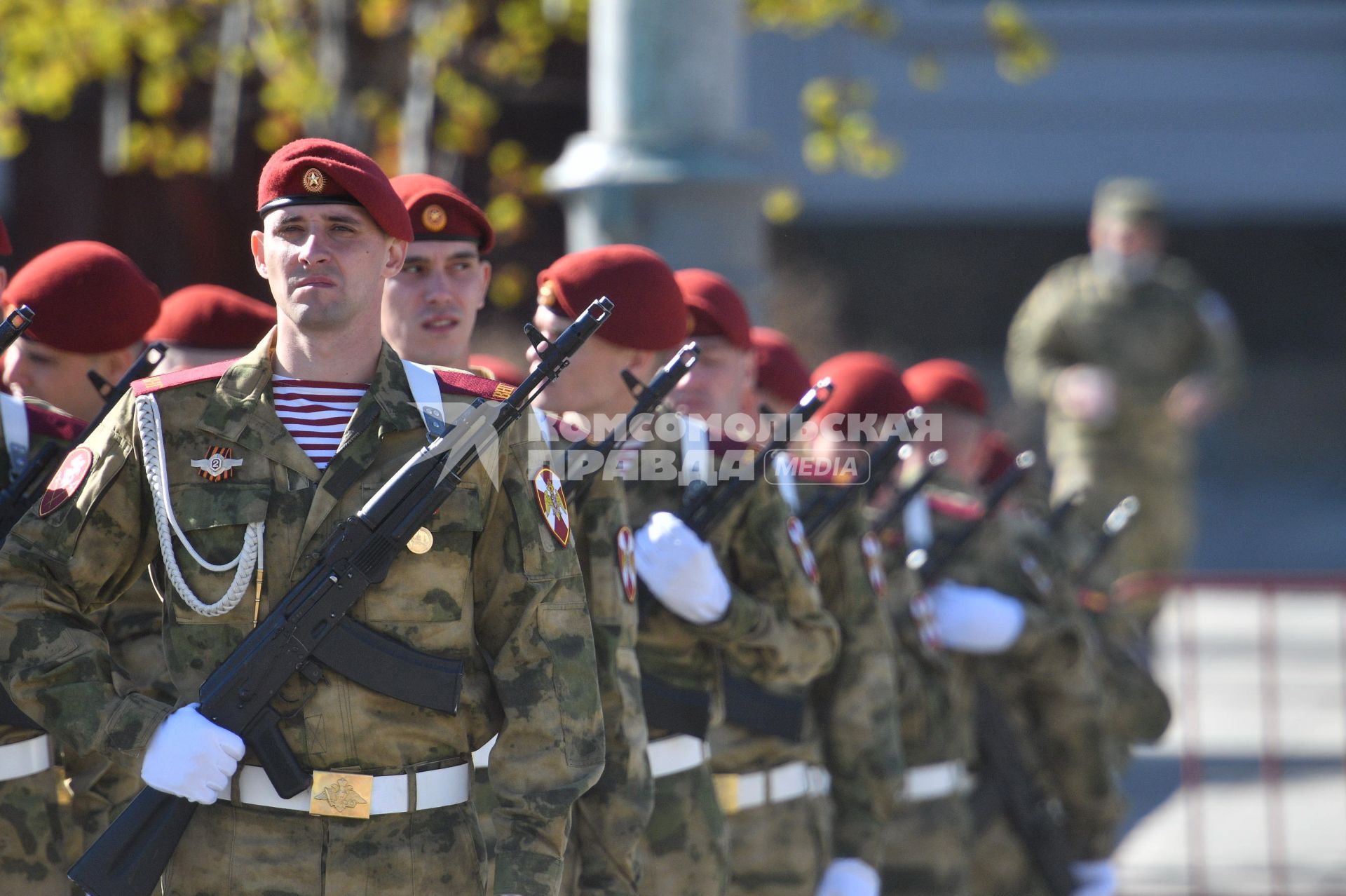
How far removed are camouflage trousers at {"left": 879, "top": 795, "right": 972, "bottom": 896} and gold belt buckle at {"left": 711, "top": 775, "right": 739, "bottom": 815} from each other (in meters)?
0.89

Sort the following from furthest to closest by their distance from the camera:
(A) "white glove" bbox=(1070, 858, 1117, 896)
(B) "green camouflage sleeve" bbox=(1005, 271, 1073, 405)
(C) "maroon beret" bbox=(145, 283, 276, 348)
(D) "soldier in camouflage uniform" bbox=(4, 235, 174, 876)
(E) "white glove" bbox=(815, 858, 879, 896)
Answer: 1. (B) "green camouflage sleeve" bbox=(1005, 271, 1073, 405)
2. (A) "white glove" bbox=(1070, 858, 1117, 896)
3. (C) "maroon beret" bbox=(145, 283, 276, 348)
4. (E) "white glove" bbox=(815, 858, 879, 896)
5. (D) "soldier in camouflage uniform" bbox=(4, 235, 174, 876)

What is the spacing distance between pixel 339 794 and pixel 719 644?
4.45 ft

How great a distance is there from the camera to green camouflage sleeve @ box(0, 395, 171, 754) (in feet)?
10.3

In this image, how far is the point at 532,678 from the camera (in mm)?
3238

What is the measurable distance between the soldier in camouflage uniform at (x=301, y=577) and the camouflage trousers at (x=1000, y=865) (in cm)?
302

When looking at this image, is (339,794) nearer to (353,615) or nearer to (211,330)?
(353,615)

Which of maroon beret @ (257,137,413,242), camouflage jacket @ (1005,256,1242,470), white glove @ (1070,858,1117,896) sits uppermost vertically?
camouflage jacket @ (1005,256,1242,470)

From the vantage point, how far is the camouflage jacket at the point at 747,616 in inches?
169

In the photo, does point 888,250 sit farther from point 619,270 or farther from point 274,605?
point 274,605

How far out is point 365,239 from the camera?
10.8 ft

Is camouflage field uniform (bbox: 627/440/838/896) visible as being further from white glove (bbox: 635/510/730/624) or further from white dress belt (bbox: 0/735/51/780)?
white dress belt (bbox: 0/735/51/780)

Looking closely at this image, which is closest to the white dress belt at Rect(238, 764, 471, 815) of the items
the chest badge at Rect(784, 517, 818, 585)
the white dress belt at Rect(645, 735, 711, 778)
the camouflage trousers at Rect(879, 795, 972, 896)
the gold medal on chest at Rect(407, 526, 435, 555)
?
the gold medal on chest at Rect(407, 526, 435, 555)

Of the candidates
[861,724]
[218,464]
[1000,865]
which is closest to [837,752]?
[861,724]

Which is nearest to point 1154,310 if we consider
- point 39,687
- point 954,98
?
point 954,98
